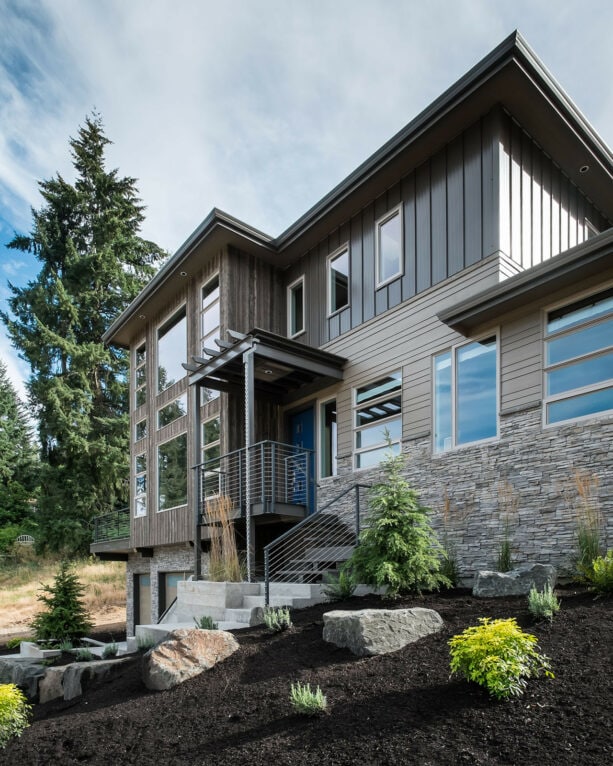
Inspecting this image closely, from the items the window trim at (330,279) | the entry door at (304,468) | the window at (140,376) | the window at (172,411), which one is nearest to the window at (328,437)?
the entry door at (304,468)

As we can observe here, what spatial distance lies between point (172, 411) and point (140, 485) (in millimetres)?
2644

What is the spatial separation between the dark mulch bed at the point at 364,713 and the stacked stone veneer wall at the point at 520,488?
150 centimetres

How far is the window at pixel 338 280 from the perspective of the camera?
Result: 38.4 feet

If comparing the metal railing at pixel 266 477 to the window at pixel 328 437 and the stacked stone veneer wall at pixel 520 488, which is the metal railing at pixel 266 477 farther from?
the stacked stone veneer wall at pixel 520 488

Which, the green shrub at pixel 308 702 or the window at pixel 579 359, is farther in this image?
the window at pixel 579 359

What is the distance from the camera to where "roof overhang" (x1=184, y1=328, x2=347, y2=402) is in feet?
34.7

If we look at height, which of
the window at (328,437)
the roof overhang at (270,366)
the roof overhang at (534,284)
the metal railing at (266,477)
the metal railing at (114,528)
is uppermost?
the roof overhang at (534,284)

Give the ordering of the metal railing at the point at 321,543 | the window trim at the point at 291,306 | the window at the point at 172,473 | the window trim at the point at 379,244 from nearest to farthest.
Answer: the metal railing at the point at 321,543 < the window trim at the point at 379,244 < the window trim at the point at 291,306 < the window at the point at 172,473

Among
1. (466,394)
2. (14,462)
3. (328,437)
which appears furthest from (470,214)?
(14,462)

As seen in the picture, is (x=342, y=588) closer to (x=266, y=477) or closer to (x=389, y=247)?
(x=266, y=477)

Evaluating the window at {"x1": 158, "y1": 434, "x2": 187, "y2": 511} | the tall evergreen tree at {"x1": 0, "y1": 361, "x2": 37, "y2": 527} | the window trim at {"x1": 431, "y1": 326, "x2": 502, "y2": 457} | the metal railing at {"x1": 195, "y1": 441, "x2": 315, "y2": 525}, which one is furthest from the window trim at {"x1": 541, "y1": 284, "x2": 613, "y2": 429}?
the tall evergreen tree at {"x1": 0, "y1": 361, "x2": 37, "y2": 527}

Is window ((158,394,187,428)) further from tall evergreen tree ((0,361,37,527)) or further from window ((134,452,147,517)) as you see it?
tall evergreen tree ((0,361,37,527))

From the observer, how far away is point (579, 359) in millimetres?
7637

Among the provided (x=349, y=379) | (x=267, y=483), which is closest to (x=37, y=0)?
(x=349, y=379)
